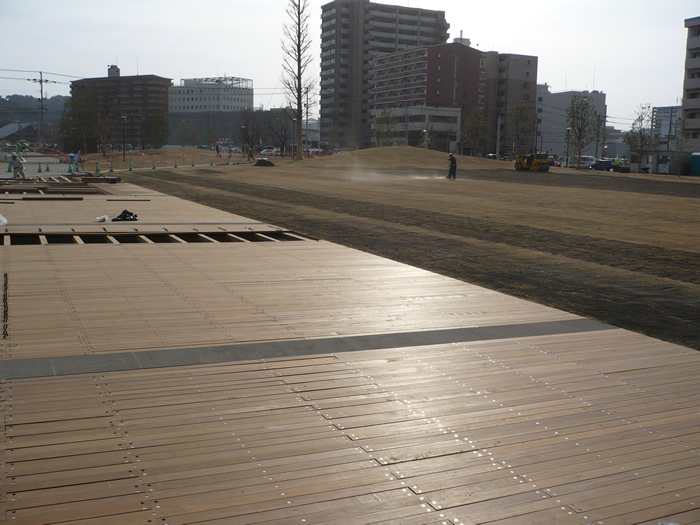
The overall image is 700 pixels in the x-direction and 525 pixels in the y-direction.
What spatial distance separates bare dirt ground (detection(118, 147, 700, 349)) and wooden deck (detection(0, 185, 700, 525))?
1.47 m

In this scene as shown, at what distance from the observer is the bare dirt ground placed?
9.20 meters

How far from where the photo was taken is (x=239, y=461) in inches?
156

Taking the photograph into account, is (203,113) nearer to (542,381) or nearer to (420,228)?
(420,228)

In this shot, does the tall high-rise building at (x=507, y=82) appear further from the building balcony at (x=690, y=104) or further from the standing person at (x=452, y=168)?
the standing person at (x=452, y=168)

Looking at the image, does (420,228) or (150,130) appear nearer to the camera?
(420,228)

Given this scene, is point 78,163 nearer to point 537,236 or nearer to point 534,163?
point 534,163

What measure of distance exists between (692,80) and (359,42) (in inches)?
2856

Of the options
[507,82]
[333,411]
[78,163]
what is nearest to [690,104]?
[507,82]

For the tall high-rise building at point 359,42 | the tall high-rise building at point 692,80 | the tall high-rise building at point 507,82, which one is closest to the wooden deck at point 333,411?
the tall high-rise building at point 692,80

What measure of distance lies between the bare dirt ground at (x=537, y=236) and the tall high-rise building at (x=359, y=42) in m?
117

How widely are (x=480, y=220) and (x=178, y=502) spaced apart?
55.3 ft

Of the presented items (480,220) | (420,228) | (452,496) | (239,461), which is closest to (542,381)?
(452,496)

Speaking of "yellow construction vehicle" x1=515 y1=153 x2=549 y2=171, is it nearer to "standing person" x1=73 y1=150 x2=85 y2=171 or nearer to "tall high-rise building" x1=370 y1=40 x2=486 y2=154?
"standing person" x1=73 y1=150 x2=85 y2=171

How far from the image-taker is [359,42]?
148 metres
